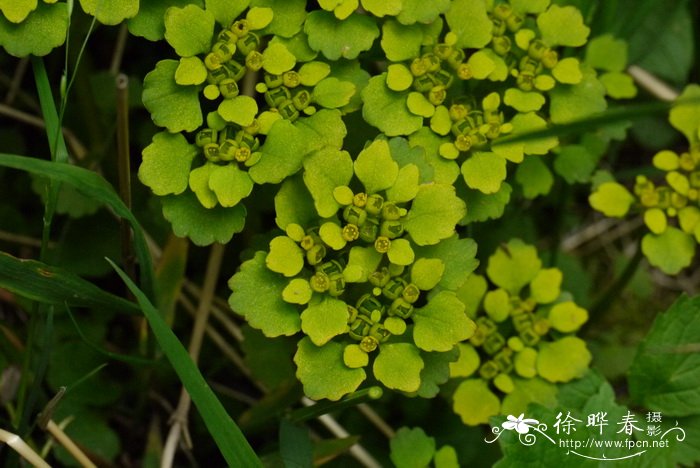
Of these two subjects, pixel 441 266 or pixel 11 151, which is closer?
pixel 441 266

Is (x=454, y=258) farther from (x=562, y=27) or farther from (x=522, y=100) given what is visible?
(x=562, y=27)

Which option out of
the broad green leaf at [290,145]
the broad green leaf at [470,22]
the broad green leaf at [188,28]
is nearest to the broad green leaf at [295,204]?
the broad green leaf at [290,145]

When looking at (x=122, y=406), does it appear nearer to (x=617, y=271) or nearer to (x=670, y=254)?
(x=670, y=254)

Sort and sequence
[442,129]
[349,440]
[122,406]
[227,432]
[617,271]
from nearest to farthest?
[227,432] < [442,129] < [349,440] < [122,406] < [617,271]

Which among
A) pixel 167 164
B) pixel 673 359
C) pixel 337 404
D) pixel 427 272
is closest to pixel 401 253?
pixel 427 272

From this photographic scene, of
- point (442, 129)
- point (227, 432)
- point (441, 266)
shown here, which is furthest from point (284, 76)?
point (227, 432)

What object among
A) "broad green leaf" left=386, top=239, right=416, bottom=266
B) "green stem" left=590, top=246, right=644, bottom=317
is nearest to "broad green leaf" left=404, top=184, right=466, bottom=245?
"broad green leaf" left=386, top=239, right=416, bottom=266

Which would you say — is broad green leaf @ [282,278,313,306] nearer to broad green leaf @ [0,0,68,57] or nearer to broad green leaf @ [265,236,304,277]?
broad green leaf @ [265,236,304,277]
